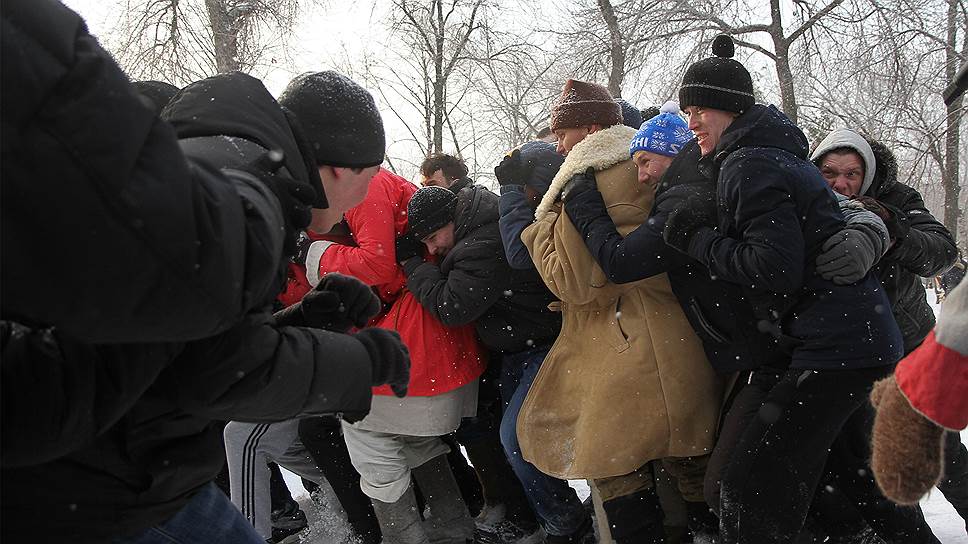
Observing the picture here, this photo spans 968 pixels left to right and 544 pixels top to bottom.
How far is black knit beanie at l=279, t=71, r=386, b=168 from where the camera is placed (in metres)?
1.87

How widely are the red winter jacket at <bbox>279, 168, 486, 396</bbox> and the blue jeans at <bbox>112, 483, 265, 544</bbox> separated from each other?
172 cm

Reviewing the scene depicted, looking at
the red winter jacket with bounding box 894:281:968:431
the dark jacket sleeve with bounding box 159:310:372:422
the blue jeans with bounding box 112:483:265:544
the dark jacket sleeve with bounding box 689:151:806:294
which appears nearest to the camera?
the red winter jacket with bounding box 894:281:968:431

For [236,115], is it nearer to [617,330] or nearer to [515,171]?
[617,330]

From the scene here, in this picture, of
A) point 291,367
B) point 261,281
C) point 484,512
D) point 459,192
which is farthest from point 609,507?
point 261,281

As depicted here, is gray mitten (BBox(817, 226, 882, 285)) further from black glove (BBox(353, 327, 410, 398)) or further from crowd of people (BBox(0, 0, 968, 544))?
black glove (BBox(353, 327, 410, 398))

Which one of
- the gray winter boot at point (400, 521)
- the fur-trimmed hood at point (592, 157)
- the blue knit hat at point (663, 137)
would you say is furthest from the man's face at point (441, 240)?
the gray winter boot at point (400, 521)

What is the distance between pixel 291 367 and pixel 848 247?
192 cm

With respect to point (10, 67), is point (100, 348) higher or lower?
lower

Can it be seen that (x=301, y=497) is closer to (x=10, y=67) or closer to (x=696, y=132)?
(x=696, y=132)

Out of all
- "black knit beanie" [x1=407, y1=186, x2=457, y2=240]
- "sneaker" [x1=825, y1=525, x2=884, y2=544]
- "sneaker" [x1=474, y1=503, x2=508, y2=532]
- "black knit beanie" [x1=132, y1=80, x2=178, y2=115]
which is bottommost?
"sneaker" [x1=474, y1=503, x2=508, y2=532]

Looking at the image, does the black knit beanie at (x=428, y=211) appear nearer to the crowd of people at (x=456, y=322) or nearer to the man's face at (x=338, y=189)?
the crowd of people at (x=456, y=322)

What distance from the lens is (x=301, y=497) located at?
15.8 ft

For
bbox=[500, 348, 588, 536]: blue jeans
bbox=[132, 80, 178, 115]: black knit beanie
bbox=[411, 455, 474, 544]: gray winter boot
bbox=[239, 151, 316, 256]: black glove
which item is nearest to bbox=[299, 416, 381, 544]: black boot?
bbox=[411, 455, 474, 544]: gray winter boot

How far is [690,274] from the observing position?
2.91 metres
